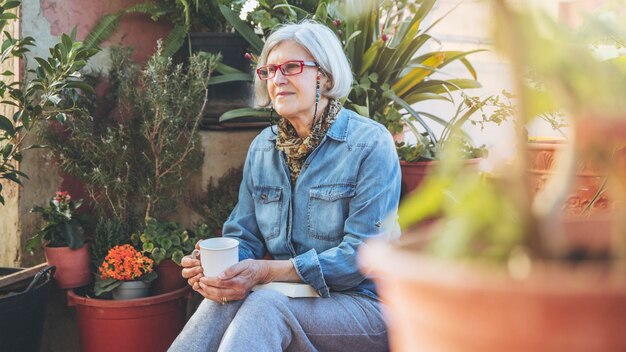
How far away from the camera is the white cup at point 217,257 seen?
6.28 ft

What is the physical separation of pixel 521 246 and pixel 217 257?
1.49m

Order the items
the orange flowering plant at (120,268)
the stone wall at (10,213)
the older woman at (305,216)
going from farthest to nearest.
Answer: the stone wall at (10,213)
the orange flowering plant at (120,268)
the older woman at (305,216)

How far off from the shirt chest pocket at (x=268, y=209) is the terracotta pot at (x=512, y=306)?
5.74ft

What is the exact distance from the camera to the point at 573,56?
49cm

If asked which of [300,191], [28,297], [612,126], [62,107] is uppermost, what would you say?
[62,107]

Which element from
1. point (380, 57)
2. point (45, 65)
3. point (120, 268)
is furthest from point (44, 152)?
point (380, 57)

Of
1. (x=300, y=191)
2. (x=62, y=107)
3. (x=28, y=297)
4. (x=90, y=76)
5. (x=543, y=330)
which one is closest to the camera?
(x=543, y=330)

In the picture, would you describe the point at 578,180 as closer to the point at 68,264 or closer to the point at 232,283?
the point at 232,283

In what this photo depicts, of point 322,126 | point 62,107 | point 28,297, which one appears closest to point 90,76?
point 62,107

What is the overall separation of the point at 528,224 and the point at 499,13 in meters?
→ 0.16

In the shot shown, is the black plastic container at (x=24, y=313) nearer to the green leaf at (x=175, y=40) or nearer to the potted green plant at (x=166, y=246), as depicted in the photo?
the potted green plant at (x=166, y=246)

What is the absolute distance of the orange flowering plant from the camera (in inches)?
104

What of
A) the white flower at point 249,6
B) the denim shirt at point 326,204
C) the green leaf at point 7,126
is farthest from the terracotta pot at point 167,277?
the white flower at point 249,6

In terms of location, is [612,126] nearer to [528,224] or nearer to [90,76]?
[528,224]
